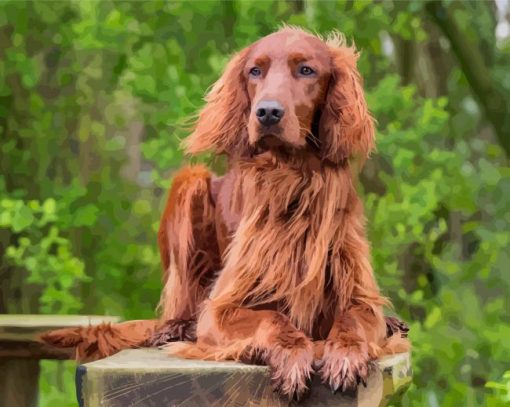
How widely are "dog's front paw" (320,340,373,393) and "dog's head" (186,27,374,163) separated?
448 mm

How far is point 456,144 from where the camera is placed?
518 cm

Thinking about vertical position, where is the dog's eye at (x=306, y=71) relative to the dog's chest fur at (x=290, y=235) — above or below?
above

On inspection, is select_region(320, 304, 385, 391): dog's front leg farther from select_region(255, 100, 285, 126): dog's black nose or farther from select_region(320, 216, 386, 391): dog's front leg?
select_region(255, 100, 285, 126): dog's black nose

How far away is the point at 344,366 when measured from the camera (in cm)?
200

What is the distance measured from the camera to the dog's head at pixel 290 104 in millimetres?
2098

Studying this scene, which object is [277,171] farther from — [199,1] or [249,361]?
[199,1]

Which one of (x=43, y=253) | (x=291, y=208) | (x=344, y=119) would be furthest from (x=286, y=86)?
(x=43, y=253)

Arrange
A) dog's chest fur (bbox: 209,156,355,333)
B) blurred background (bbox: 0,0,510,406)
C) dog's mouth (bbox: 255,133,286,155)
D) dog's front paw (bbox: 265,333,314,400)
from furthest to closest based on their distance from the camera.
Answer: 1. blurred background (bbox: 0,0,510,406)
2. dog's chest fur (bbox: 209,156,355,333)
3. dog's mouth (bbox: 255,133,286,155)
4. dog's front paw (bbox: 265,333,314,400)

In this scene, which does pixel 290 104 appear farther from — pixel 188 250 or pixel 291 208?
pixel 188 250

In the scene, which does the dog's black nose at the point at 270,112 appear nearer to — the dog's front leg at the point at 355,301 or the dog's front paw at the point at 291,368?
the dog's front leg at the point at 355,301

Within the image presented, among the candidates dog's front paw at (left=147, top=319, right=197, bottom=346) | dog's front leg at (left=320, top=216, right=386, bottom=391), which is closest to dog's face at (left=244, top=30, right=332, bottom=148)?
dog's front leg at (left=320, top=216, right=386, bottom=391)

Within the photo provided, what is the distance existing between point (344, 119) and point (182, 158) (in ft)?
7.66

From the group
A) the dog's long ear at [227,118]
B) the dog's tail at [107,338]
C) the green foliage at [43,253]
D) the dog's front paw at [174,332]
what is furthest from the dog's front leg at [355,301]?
the green foliage at [43,253]

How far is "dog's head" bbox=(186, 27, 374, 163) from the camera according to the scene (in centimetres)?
210
